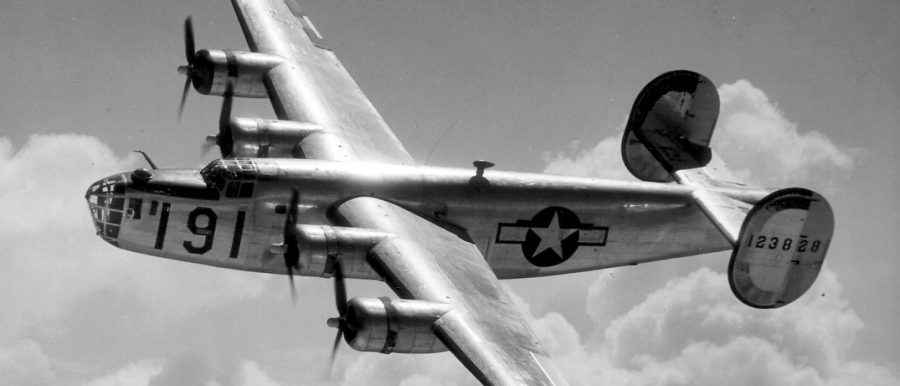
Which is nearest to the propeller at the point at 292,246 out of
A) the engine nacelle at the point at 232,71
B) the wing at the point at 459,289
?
the wing at the point at 459,289

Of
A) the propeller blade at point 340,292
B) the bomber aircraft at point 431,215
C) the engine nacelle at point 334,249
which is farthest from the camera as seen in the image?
the engine nacelle at point 334,249

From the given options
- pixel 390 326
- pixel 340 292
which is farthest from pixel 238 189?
pixel 390 326

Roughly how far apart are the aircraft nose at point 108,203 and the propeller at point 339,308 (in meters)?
6.05

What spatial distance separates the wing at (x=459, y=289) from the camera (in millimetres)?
21828

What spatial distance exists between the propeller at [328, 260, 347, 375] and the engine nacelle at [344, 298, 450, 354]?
20 centimetres

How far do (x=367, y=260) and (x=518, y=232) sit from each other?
522 centimetres

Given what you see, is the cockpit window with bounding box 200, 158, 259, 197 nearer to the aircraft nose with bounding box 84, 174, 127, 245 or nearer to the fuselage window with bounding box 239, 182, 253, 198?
the fuselage window with bounding box 239, 182, 253, 198

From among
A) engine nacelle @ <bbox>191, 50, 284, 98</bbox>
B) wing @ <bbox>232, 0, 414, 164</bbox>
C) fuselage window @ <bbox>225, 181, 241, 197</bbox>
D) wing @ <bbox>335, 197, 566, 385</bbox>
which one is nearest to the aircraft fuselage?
fuselage window @ <bbox>225, 181, 241, 197</bbox>

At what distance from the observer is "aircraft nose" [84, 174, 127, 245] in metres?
26.8

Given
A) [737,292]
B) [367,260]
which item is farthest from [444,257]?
[737,292]

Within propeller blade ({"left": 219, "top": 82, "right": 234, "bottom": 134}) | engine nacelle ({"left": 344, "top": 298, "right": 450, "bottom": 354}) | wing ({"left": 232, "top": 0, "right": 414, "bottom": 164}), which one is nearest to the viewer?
engine nacelle ({"left": 344, "top": 298, "right": 450, "bottom": 354})

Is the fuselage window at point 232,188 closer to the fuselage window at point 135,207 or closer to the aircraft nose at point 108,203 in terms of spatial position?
the fuselage window at point 135,207

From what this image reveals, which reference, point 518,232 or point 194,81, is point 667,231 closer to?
point 518,232

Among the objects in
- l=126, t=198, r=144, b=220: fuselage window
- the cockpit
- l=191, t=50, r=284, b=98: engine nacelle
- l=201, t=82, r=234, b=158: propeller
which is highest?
l=191, t=50, r=284, b=98: engine nacelle
